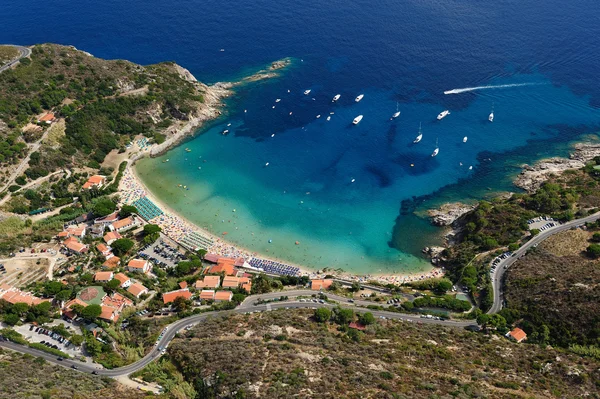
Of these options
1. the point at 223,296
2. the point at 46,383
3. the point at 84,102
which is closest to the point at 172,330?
the point at 223,296

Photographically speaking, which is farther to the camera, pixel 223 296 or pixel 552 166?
pixel 552 166

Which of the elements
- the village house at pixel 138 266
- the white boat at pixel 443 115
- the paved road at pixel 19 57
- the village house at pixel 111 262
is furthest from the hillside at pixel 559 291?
Answer: the paved road at pixel 19 57

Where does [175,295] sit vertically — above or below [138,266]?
below

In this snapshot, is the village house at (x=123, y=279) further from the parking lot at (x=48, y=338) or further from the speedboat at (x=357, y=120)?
the speedboat at (x=357, y=120)

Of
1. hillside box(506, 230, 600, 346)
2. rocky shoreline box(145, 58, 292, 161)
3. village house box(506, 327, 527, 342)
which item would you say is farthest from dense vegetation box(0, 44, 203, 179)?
village house box(506, 327, 527, 342)

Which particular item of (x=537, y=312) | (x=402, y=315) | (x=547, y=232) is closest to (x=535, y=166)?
(x=547, y=232)

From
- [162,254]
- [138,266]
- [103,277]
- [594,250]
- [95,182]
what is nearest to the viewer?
[103,277]

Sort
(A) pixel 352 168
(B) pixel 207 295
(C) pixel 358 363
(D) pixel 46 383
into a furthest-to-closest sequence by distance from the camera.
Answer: (A) pixel 352 168 → (B) pixel 207 295 → (C) pixel 358 363 → (D) pixel 46 383

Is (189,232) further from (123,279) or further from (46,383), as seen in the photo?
(46,383)
